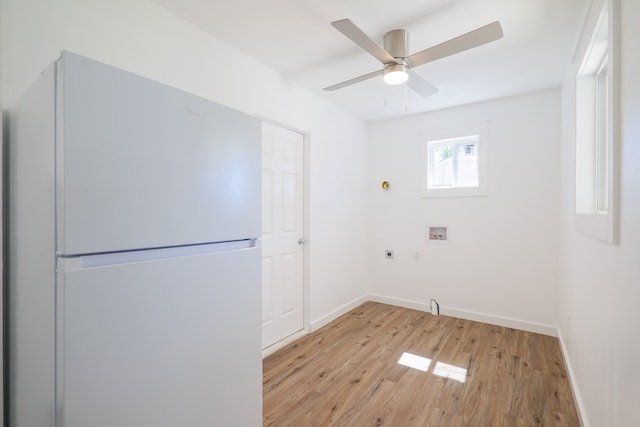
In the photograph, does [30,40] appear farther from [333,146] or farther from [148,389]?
[333,146]

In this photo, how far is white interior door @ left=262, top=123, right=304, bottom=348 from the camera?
267cm

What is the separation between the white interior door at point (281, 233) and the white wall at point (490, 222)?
1.41 meters

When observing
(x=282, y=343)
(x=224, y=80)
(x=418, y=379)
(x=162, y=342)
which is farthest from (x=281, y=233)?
(x=162, y=342)

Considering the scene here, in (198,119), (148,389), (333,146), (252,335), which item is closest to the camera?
(148,389)

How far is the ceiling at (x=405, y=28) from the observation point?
1757mm

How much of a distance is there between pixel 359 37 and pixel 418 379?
2.30 meters

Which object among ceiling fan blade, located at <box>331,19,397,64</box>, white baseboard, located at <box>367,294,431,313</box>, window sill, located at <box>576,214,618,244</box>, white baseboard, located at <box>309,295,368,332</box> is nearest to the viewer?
window sill, located at <box>576,214,618,244</box>

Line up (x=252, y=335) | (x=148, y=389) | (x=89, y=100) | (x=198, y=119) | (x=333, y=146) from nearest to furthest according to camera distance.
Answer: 1. (x=89, y=100)
2. (x=148, y=389)
3. (x=198, y=119)
4. (x=252, y=335)
5. (x=333, y=146)

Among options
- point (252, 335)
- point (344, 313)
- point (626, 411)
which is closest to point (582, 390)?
point (626, 411)

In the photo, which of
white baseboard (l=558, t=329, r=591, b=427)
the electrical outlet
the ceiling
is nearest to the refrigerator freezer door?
the ceiling

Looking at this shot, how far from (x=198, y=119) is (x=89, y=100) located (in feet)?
1.09

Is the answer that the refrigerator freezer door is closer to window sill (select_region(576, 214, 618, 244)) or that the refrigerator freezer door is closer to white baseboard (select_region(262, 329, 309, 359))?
window sill (select_region(576, 214, 618, 244))

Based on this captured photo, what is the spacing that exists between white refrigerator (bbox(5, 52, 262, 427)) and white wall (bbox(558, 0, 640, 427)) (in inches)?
53.0

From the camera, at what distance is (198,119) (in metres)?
1.10
